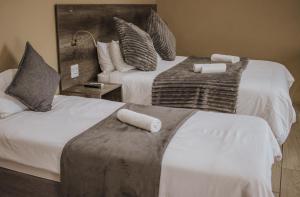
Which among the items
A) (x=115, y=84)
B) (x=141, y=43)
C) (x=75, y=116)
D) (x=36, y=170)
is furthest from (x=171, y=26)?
(x=36, y=170)

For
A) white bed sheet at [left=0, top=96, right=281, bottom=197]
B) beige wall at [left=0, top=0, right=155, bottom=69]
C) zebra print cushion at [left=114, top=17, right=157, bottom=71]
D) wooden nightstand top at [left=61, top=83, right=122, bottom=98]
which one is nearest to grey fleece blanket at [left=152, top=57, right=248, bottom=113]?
zebra print cushion at [left=114, top=17, right=157, bottom=71]

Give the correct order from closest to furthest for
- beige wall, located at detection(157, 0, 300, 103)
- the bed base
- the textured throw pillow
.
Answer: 1. the bed base
2. the textured throw pillow
3. beige wall, located at detection(157, 0, 300, 103)

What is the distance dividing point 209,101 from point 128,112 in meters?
1.06

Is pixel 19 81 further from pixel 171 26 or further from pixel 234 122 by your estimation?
pixel 171 26

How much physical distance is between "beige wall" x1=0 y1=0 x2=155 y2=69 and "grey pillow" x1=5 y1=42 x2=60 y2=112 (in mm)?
167

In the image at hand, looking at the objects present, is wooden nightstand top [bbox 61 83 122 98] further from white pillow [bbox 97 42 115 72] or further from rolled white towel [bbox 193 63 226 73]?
rolled white towel [bbox 193 63 226 73]

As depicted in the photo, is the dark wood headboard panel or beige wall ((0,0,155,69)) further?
the dark wood headboard panel

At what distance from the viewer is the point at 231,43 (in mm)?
4812

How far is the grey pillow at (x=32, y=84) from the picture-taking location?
216cm

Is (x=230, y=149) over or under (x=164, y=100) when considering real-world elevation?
over

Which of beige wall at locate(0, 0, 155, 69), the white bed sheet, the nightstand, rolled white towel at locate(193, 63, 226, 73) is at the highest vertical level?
beige wall at locate(0, 0, 155, 69)

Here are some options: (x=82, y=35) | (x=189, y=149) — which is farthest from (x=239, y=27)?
(x=189, y=149)

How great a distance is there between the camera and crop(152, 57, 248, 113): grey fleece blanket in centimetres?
281

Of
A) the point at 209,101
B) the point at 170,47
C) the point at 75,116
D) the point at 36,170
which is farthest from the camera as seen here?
the point at 170,47
